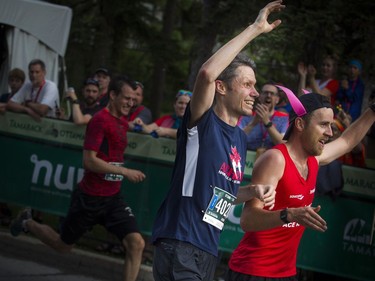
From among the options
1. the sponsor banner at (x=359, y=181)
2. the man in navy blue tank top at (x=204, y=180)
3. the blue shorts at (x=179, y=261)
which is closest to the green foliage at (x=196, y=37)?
the sponsor banner at (x=359, y=181)

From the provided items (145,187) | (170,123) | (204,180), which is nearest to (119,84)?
(145,187)

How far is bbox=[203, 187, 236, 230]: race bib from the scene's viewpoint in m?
4.58

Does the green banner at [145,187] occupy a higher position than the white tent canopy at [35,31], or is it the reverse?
the white tent canopy at [35,31]

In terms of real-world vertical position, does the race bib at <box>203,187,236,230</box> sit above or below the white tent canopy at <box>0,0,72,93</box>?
below

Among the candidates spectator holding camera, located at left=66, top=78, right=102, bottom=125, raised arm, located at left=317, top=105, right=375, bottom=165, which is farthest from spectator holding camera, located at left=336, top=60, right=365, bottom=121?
raised arm, located at left=317, top=105, right=375, bottom=165

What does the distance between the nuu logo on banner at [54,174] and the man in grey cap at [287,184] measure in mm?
4460

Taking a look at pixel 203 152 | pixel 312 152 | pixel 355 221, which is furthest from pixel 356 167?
pixel 203 152

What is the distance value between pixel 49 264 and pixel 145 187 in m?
1.35

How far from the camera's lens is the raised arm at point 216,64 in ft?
14.2

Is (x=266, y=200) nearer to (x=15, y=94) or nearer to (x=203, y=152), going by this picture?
(x=203, y=152)

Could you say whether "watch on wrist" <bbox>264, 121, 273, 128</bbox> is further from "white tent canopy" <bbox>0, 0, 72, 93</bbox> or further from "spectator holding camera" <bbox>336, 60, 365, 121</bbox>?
"white tent canopy" <bbox>0, 0, 72, 93</bbox>

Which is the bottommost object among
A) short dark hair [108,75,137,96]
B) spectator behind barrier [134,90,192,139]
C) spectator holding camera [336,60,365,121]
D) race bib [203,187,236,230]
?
race bib [203,187,236,230]

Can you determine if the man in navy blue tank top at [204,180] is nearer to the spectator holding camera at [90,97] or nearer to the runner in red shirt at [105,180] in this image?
the runner in red shirt at [105,180]

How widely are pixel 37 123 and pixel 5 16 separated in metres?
3.83
